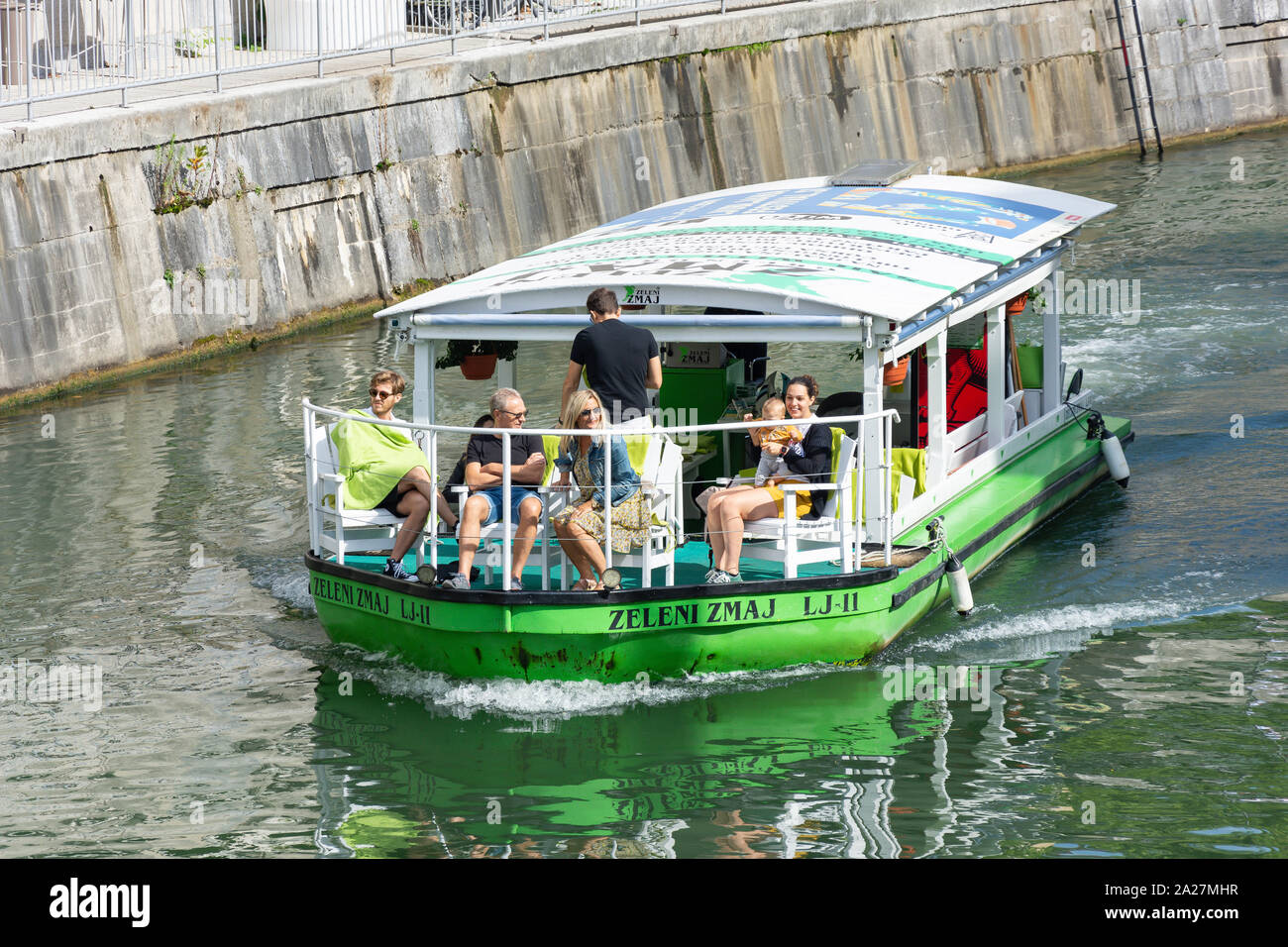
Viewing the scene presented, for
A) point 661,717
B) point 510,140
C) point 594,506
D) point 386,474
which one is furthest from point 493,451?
point 510,140

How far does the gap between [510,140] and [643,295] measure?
14.4 meters

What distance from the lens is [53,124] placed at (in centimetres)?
1981

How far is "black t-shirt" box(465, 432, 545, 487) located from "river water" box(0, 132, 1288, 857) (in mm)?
1431

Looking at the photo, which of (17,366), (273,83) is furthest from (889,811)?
(273,83)

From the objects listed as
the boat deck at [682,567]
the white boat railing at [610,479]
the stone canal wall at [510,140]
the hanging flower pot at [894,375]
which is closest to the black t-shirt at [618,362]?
the white boat railing at [610,479]

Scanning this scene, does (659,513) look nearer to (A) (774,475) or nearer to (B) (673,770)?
(A) (774,475)

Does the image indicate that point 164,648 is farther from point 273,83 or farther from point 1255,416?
point 273,83

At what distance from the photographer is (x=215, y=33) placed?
70.2 ft

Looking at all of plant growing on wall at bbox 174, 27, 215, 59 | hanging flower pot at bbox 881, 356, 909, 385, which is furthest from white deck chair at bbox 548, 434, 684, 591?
plant growing on wall at bbox 174, 27, 215, 59

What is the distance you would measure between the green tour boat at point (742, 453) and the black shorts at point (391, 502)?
57mm

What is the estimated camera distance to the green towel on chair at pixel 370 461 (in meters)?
11.2

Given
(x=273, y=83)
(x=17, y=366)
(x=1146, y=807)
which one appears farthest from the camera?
(x=273, y=83)

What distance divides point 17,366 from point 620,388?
10758 millimetres

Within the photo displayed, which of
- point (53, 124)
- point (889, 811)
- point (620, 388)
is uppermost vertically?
point (53, 124)
